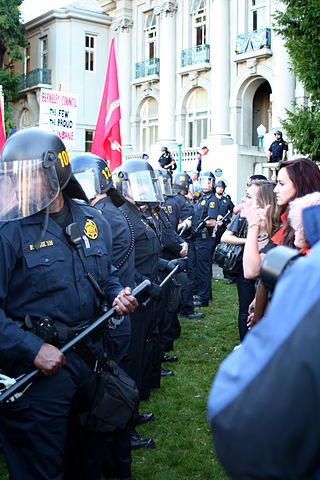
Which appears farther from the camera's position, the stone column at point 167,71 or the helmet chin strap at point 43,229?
the stone column at point 167,71

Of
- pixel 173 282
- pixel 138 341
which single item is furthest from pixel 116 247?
pixel 173 282

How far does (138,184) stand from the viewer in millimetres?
4773

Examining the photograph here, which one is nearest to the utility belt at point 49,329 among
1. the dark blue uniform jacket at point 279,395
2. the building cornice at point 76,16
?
the dark blue uniform jacket at point 279,395

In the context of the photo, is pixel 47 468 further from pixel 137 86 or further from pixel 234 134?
pixel 137 86

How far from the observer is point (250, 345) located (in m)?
1.04

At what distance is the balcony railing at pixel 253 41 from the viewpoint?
23859 mm

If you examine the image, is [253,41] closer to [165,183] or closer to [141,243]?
[165,183]

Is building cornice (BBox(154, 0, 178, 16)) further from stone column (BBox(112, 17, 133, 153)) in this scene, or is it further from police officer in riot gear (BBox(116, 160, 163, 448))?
police officer in riot gear (BBox(116, 160, 163, 448))

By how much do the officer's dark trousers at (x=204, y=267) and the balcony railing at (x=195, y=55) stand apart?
19043 mm

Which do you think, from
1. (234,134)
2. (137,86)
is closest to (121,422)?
(234,134)

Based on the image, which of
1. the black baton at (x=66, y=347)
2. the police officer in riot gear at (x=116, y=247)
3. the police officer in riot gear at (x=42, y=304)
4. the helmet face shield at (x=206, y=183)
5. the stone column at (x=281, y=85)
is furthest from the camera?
the stone column at (x=281, y=85)

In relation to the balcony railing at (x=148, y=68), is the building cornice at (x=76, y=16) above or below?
above

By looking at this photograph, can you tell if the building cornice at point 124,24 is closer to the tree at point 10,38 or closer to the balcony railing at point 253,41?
the tree at point 10,38

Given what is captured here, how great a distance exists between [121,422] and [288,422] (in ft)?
6.30
